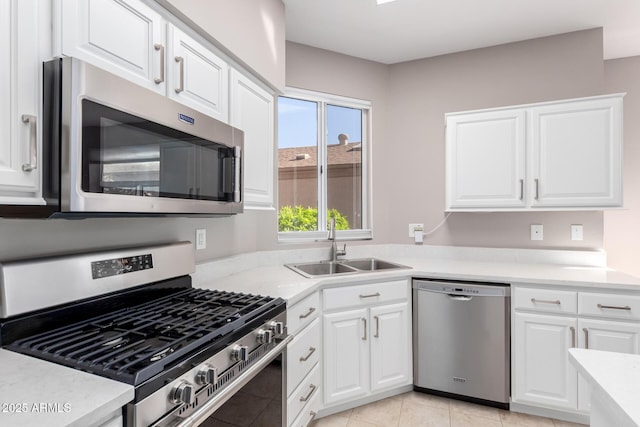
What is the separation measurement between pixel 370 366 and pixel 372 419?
11.8 inches

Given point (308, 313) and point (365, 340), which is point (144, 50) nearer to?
point (308, 313)

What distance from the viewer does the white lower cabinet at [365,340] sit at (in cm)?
201

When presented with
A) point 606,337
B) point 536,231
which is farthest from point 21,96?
point 536,231

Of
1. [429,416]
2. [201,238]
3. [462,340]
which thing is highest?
[201,238]

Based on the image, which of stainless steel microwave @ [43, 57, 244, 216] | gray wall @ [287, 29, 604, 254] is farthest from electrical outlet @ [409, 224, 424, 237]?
stainless steel microwave @ [43, 57, 244, 216]

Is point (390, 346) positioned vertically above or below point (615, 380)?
below

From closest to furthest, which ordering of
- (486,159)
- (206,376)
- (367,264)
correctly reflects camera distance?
(206,376) → (486,159) → (367,264)

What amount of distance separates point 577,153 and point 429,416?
1971 millimetres

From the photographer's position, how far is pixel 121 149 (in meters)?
1.00

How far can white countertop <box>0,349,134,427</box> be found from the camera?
628 mm

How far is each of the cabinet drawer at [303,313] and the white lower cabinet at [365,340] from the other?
11 cm

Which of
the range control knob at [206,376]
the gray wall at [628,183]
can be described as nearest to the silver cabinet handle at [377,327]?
the range control knob at [206,376]

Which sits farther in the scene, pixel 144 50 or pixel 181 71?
pixel 181 71

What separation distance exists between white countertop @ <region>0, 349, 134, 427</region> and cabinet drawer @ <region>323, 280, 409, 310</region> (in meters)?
1.35
